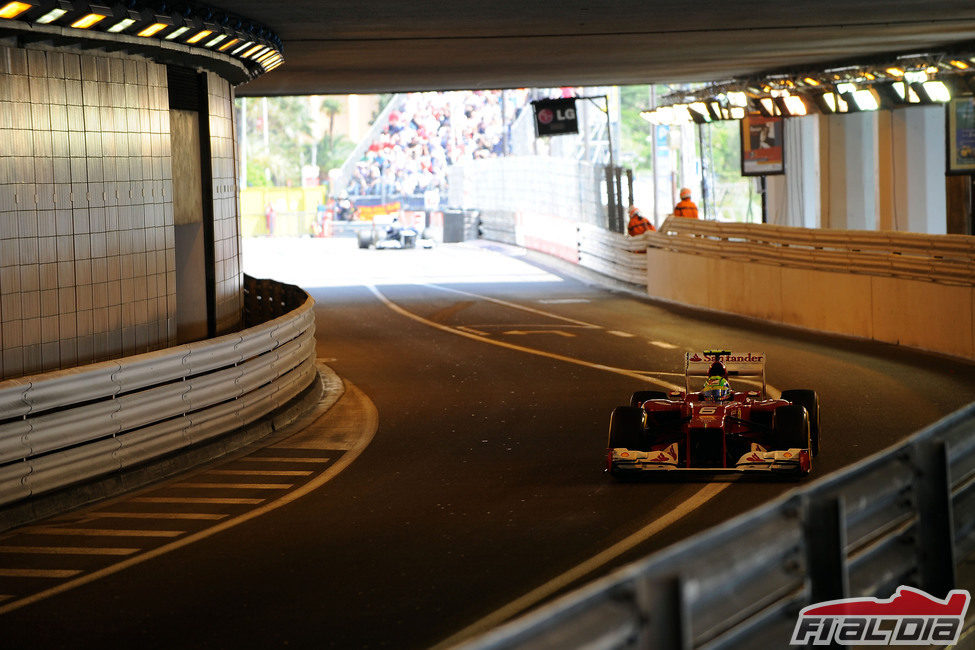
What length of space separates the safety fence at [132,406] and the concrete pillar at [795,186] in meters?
22.2

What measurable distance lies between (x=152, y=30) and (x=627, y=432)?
6.31 m

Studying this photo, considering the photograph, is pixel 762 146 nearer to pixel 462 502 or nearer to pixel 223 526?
pixel 462 502

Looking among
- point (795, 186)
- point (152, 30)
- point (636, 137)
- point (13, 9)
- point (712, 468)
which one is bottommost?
point (712, 468)

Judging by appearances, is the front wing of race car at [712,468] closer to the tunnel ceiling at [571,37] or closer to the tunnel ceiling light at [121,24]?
the tunnel ceiling at [571,37]

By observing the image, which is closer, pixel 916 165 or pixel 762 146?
pixel 916 165

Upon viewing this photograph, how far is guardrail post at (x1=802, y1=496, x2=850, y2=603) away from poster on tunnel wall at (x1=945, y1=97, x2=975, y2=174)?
2024 cm

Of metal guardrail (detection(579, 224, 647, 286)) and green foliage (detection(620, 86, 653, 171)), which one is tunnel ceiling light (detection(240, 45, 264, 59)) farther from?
green foliage (detection(620, 86, 653, 171))

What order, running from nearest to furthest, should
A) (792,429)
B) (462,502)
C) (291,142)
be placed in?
(462,502), (792,429), (291,142)

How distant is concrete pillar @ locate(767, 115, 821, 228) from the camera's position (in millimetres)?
35875

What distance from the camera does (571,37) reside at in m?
20.6

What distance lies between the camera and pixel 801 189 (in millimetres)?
36125

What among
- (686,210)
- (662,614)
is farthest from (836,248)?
(662,614)

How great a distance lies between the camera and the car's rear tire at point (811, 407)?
1252 cm

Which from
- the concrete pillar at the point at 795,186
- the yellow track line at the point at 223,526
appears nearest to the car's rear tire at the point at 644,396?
the yellow track line at the point at 223,526
